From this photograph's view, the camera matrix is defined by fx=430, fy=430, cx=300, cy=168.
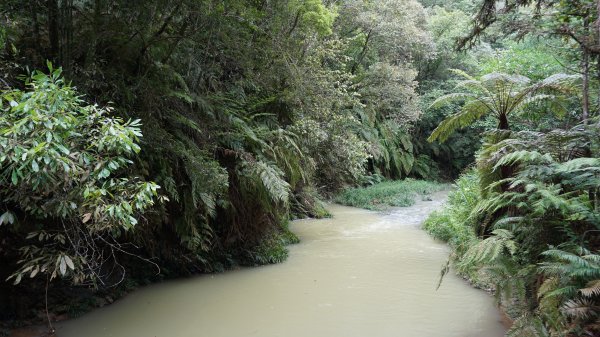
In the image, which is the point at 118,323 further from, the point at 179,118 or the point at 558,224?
the point at 558,224

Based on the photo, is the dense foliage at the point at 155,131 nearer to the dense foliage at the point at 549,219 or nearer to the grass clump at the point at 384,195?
the dense foliage at the point at 549,219

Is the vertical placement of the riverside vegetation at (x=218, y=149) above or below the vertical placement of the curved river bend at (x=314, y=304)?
above

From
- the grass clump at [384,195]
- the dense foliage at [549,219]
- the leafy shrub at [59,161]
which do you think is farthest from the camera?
the grass clump at [384,195]

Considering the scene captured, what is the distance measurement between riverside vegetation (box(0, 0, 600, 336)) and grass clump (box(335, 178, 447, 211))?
14.6 ft

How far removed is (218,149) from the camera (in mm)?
6773

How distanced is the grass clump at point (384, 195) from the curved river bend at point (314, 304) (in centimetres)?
667

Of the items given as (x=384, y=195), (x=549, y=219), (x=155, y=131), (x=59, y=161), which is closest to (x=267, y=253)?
(x=155, y=131)

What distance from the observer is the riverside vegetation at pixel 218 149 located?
3193 millimetres

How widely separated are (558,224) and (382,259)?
4132mm

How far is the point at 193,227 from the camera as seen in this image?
606cm

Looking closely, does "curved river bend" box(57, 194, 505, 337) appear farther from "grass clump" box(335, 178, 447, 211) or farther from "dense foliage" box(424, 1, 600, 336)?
"grass clump" box(335, 178, 447, 211)

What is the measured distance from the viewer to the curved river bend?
16.0ft

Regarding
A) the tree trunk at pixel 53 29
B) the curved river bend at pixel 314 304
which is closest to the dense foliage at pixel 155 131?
the tree trunk at pixel 53 29

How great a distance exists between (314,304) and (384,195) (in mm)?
10854
